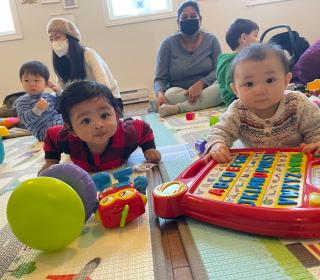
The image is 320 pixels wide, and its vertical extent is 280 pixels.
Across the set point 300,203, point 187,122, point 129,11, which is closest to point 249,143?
point 300,203

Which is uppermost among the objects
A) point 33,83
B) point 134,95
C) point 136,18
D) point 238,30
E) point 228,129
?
point 136,18

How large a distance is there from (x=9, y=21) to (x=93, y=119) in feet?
8.05

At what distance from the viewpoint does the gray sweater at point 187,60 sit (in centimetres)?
216

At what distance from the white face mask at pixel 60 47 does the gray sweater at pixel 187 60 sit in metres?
0.64

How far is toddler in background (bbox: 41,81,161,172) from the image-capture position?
3.03ft

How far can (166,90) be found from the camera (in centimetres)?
219

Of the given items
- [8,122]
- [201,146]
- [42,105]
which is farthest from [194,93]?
[8,122]

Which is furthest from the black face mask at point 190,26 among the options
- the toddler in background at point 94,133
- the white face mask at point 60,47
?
the toddler in background at point 94,133

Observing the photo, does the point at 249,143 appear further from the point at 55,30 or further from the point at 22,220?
the point at 55,30

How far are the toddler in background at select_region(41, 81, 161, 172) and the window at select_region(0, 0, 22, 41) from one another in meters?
2.14

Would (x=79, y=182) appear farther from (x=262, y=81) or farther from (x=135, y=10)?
(x=135, y=10)

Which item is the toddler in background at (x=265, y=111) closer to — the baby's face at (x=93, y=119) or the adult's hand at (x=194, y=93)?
the baby's face at (x=93, y=119)

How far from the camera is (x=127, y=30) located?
2928 millimetres

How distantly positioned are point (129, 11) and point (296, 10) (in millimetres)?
1401
